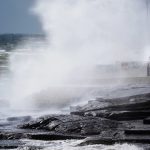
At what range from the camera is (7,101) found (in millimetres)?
31688

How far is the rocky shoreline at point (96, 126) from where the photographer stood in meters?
16.1

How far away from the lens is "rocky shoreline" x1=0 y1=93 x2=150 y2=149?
52.8 ft

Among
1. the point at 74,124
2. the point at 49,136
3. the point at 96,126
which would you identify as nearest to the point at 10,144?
the point at 49,136

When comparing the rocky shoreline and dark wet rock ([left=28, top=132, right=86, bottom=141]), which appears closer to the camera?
the rocky shoreline

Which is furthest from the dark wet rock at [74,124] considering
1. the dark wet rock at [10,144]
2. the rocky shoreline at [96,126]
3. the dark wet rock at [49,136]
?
the dark wet rock at [10,144]

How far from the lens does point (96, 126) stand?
17.5 m

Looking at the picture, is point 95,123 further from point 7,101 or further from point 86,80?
point 86,80

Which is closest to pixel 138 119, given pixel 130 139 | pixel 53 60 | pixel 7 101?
pixel 130 139

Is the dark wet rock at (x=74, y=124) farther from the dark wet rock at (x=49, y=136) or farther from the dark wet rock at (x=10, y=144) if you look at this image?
the dark wet rock at (x=10, y=144)

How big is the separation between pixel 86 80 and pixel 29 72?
12.6 m

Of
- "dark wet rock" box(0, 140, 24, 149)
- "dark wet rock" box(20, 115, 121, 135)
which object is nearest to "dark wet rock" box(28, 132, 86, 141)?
"dark wet rock" box(20, 115, 121, 135)

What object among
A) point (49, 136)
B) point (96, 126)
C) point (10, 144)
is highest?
point (96, 126)

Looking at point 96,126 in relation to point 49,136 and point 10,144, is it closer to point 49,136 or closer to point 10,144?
point 49,136

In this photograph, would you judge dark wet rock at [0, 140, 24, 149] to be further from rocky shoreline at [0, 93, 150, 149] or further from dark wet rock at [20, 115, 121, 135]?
dark wet rock at [20, 115, 121, 135]
